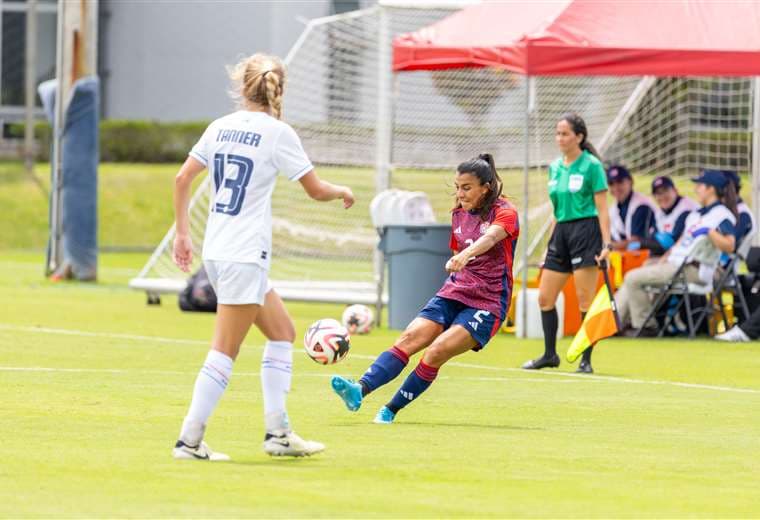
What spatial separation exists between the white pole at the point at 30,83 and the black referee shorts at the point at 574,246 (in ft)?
86.6

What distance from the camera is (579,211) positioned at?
14328mm

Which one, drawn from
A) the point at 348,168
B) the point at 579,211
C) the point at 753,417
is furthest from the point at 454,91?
the point at 753,417

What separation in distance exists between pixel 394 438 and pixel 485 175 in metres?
1.85

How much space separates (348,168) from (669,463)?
15385 mm

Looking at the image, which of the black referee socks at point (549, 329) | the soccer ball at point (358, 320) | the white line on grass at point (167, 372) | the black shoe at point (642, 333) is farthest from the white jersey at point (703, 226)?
the white line on grass at point (167, 372)

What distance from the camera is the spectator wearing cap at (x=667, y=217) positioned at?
18484 mm

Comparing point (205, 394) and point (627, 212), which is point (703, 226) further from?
point (205, 394)

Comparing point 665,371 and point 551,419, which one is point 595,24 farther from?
point 551,419

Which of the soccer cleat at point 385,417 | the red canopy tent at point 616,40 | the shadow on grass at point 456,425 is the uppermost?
the red canopy tent at point 616,40

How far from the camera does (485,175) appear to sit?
10.4 m

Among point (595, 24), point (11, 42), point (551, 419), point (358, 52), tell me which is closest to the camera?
point (551, 419)

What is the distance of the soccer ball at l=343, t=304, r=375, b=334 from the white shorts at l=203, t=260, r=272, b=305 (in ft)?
29.8

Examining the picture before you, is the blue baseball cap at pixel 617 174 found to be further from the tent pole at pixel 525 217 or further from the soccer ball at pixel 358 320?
the soccer ball at pixel 358 320

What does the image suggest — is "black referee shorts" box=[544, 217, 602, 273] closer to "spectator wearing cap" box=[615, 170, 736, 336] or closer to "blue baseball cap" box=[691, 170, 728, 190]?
"spectator wearing cap" box=[615, 170, 736, 336]
